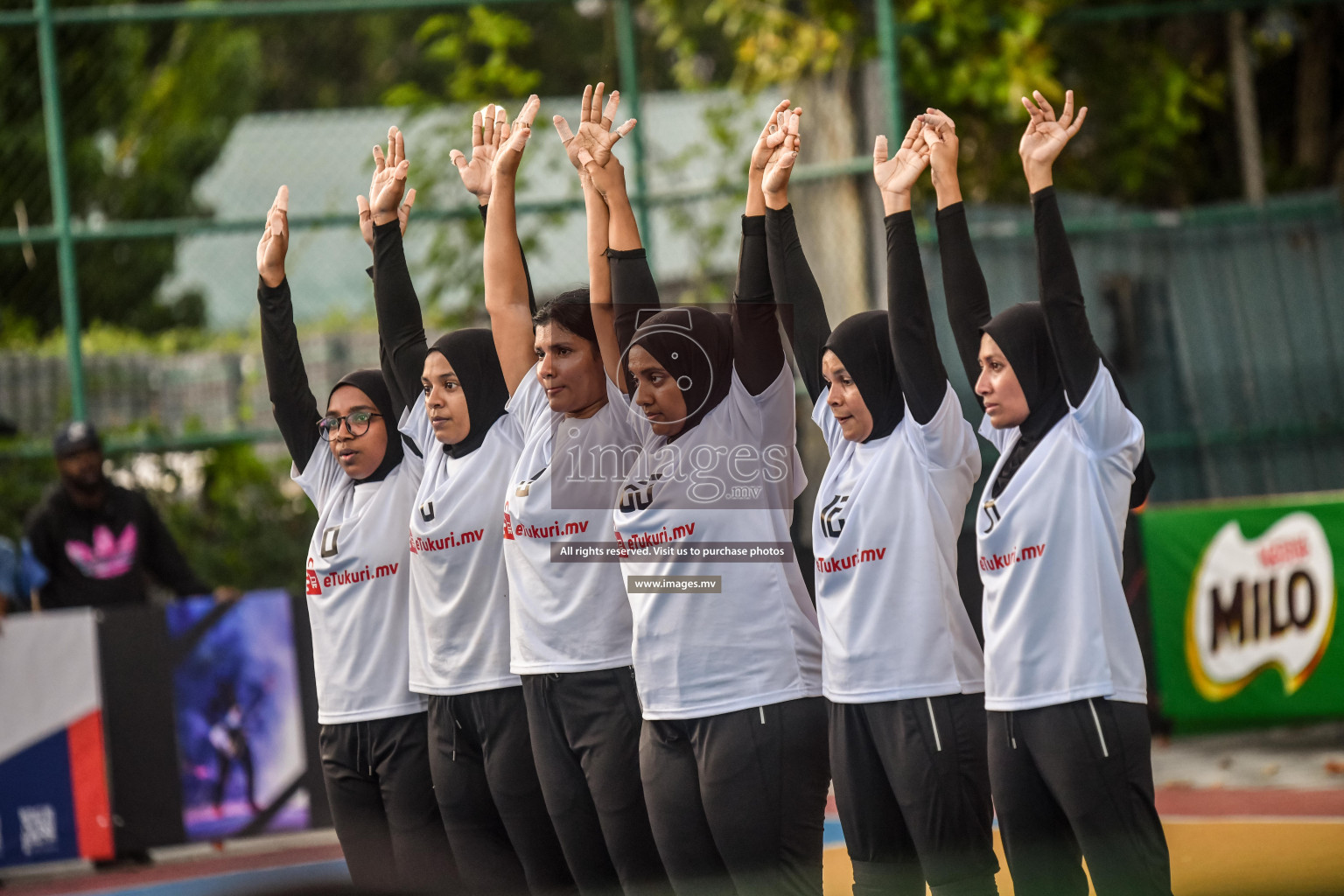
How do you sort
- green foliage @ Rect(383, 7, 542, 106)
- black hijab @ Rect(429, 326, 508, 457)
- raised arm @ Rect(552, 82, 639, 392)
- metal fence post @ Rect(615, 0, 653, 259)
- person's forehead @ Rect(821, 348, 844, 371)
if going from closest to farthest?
person's forehead @ Rect(821, 348, 844, 371), raised arm @ Rect(552, 82, 639, 392), black hijab @ Rect(429, 326, 508, 457), metal fence post @ Rect(615, 0, 653, 259), green foliage @ Rect(383, 7, 542, 106)

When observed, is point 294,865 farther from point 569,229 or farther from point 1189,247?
point 1189,247

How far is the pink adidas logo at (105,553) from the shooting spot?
24.8 ft

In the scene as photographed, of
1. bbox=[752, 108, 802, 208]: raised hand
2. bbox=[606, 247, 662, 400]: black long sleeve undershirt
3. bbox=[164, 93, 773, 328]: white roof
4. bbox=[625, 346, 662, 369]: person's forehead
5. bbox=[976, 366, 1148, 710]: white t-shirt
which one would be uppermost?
bbox=[164, 93, 773, 328]: white roof

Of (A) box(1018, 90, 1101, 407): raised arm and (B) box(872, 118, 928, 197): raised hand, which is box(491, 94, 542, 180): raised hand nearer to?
(B) box(872, 118, 928, 197): raised hand

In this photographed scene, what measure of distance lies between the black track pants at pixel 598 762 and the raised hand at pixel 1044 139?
168 centimetres

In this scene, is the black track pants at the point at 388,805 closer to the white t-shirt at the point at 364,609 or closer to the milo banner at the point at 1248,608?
the white t-shirt at the point at 364,609

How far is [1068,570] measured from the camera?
3723mm

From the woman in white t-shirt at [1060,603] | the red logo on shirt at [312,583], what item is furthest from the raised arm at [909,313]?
the red logo on shirt at [312,583]

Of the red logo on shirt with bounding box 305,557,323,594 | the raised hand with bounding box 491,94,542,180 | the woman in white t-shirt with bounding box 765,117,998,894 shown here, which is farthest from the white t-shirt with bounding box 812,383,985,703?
the red logo on shirt with bounding box 305,557,323,594

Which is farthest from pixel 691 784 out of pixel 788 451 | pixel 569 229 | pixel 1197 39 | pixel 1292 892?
pixel 1197 39

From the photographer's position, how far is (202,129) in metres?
14.6

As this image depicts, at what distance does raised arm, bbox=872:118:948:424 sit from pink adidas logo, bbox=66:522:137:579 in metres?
4.97

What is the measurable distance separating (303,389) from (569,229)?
3891 mm

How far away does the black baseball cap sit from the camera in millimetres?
7488
